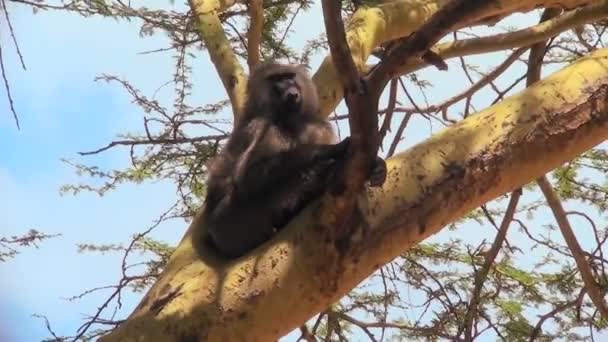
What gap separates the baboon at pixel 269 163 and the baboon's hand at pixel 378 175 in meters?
0.37

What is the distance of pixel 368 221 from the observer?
329 cm

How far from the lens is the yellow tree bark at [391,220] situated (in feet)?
10.7

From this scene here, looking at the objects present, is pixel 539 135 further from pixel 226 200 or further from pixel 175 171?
pixel 175 171

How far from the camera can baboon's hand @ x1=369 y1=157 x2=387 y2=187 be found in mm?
3270

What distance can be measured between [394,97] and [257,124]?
1.52 m

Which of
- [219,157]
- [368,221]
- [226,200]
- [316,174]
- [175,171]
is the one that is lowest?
[368,221]

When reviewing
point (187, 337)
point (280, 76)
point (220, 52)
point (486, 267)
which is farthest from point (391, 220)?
point (220, 52)

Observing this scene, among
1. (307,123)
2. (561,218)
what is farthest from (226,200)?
(561,218)

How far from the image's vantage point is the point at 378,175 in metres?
3.32

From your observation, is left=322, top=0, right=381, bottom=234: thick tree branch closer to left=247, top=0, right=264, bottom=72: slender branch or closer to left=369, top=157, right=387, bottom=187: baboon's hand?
left=369, top=157, right=387, bottom=187: baboon's hand

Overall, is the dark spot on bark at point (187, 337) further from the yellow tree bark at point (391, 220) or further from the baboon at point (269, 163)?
the baboon at point (269, 163)

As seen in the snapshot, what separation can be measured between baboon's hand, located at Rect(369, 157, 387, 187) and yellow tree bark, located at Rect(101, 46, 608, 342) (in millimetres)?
32

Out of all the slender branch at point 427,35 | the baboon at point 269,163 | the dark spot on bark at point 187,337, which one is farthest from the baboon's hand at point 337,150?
the dark spot on bark at point 187,337

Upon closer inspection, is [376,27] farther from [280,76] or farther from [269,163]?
[269,163]
